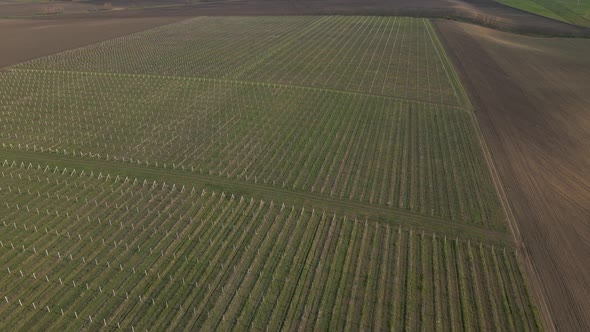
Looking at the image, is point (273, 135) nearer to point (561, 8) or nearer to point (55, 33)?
point (55, 33)

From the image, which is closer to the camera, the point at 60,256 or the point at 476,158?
the point at 60,256

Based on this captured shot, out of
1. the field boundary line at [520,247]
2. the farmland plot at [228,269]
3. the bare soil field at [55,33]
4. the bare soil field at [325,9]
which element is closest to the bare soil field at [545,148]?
the field boundary line at [520,247]

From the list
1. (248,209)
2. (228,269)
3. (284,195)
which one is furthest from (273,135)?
(228,269)

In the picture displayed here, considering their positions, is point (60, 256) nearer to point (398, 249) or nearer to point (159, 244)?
point (159, 244)

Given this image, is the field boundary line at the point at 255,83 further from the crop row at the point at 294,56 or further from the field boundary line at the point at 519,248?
the field boundary line at the point at 519,248

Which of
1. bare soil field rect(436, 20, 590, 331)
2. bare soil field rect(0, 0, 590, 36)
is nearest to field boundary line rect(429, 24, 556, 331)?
bare soil field rect(436, 20, 590, 331)

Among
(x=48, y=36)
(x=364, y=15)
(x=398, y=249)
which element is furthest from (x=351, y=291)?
(x=364, y=15)
